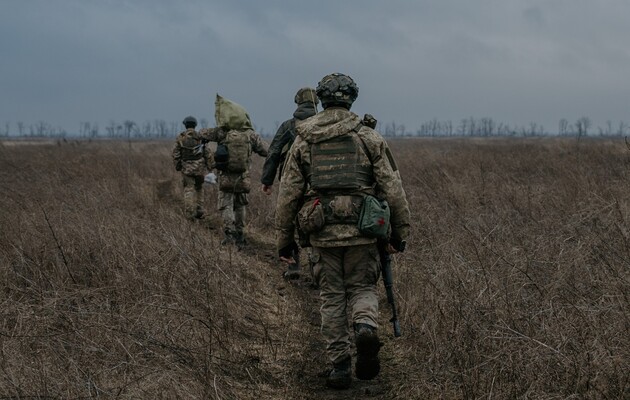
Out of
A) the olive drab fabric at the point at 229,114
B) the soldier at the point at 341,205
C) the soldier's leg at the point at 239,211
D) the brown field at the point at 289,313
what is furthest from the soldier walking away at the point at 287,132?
the soldier's leg at the point at 239,211

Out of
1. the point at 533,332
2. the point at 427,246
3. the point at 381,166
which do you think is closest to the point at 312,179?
the point at 381,166

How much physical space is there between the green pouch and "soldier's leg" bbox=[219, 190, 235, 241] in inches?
194

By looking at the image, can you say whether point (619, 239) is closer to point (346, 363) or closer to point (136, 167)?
point (346, 363)

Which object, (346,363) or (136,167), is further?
(136,167)

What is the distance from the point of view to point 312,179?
12.6ft

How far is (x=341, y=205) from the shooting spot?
378 cm

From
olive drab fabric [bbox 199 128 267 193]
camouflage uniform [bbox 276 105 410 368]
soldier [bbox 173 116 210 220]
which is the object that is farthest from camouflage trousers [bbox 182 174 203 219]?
Answer: camouflage uniform [bbox 276 105 410 368]

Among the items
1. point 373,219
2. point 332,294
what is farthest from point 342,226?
point 332,294

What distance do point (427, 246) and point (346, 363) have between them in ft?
9.47

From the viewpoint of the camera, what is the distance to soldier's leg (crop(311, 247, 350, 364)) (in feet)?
12.7

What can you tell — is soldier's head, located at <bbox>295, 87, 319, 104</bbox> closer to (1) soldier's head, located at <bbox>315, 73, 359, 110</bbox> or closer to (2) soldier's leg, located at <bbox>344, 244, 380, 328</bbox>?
(1) soldier's head, located at <bbox>315, 73, 359, 110</bbox>

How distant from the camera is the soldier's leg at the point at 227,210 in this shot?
27.8 feet

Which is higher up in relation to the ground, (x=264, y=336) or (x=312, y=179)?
(x=312, y=179)

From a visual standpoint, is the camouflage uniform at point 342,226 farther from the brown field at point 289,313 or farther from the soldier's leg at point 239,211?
the soldier's leg at point 239,211
